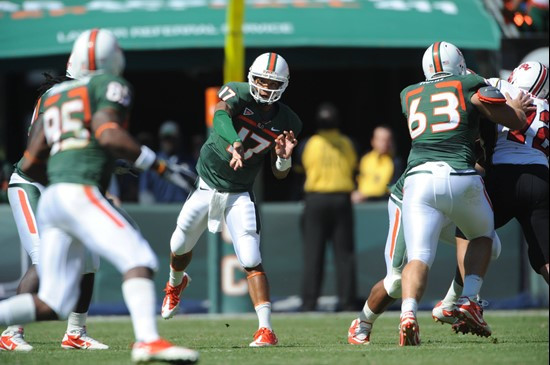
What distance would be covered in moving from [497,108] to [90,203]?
285 centimetres

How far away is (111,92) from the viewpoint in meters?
6.62

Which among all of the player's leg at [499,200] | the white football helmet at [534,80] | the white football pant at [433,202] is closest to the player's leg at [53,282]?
the white football pant at [433,202]

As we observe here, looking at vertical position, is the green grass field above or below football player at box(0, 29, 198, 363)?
below

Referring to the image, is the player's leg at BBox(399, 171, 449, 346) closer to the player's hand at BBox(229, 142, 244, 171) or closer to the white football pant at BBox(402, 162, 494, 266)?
the white football pant at BBox(402, 162, 494, 266)

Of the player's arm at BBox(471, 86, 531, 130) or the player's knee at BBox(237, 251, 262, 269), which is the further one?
the player's knee at BBox(237, 251, 262, 269)

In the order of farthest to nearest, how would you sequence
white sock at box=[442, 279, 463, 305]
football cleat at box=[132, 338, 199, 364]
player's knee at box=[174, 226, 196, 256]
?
→ player's knee at box=[174, 226, 196, 256] → white sock at box=[442, 279, 463, 305] → football cleat at box=[132, 338, 199, 364]

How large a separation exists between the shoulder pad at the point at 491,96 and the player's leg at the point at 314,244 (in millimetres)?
5411

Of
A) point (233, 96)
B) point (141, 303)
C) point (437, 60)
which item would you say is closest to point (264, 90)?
point (233, 96)

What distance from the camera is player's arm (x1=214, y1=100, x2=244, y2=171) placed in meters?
7.99

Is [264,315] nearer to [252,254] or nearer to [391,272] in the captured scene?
[252,254]

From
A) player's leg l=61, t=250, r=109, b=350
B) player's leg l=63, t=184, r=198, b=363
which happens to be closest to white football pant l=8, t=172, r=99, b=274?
player's leg l=61, t=250, r=109, b=350

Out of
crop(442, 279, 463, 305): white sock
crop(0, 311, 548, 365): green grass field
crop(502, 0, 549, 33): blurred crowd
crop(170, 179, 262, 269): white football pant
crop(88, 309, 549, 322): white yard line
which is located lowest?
crop(88, 309, 549, 322): white yard line

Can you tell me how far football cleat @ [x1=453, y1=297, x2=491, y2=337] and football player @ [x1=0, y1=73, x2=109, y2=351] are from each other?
8.28ft

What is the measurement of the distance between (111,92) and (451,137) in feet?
8.18
